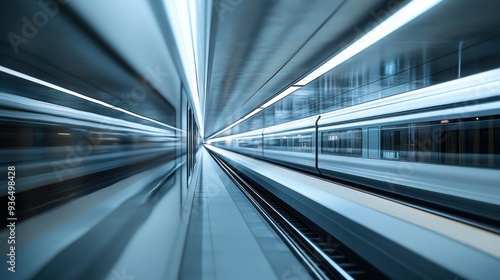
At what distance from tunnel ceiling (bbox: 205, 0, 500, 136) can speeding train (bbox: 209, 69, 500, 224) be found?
694 mm

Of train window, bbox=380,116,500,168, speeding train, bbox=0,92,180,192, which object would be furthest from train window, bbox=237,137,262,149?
speeding train, bbox=0,92,180,192

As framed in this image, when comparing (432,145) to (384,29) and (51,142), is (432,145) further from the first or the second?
(51,142)

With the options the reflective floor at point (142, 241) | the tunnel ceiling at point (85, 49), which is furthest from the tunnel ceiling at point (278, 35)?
the reflective floor at point (142, 241)

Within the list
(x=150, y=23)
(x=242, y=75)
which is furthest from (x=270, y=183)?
(x=150, y=23)

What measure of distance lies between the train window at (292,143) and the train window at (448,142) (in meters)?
4.94

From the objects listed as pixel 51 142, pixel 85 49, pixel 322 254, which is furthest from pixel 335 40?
pixel 51 142

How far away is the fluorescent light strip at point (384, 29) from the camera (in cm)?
335

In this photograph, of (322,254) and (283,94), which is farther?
(283,94)

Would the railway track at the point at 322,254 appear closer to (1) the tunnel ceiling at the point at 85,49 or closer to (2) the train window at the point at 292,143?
(1) the tunnel ceiling at the point at 85,49

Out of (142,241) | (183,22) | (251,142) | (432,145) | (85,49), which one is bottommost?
(142,241)

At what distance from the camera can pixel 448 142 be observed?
5.52 m

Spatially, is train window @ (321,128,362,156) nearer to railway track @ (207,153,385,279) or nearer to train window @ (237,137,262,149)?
railway track @ (207,153,385,279)

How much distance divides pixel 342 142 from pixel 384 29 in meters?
5.72

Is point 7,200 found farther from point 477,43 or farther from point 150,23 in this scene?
point 477,43
